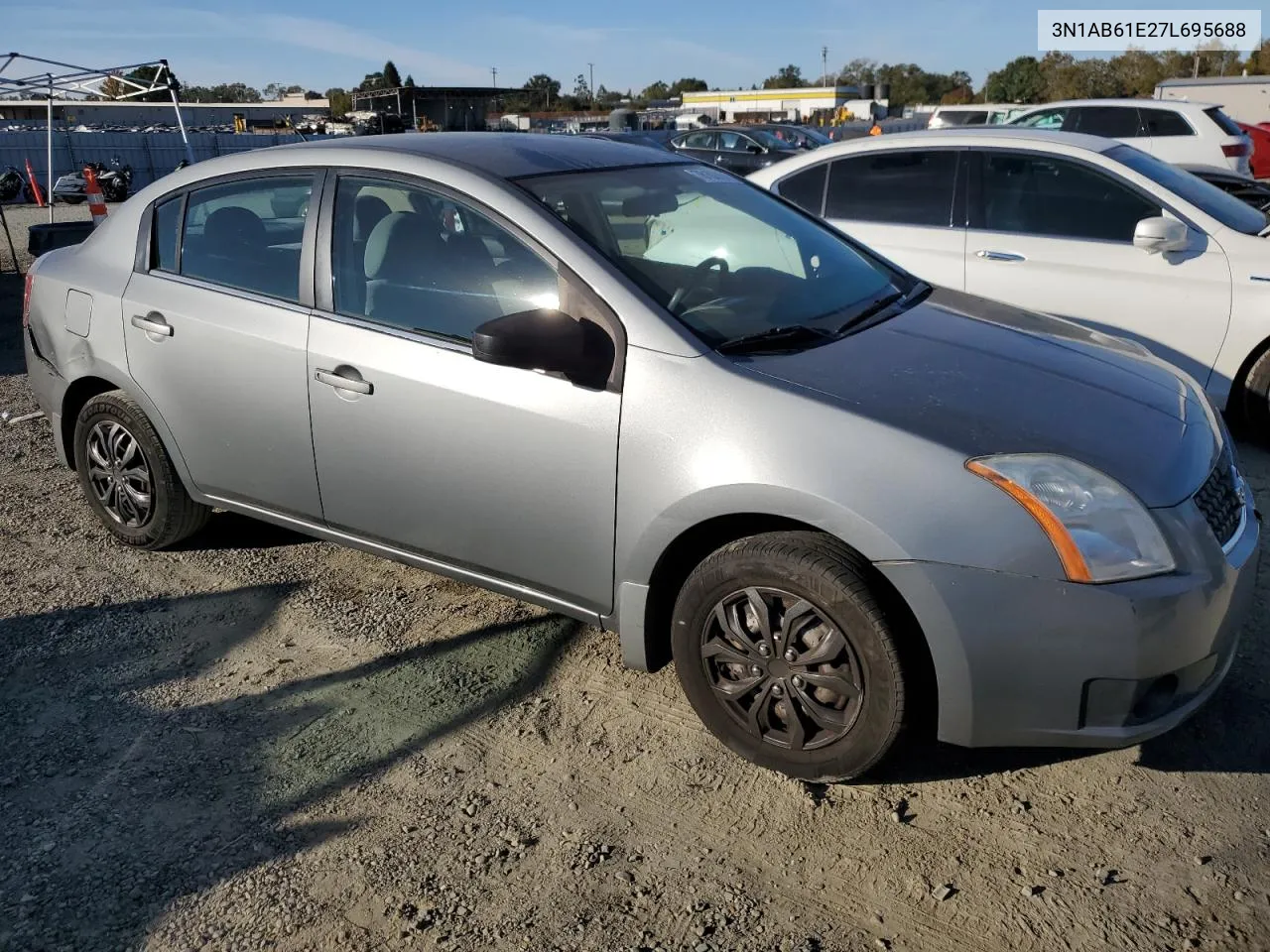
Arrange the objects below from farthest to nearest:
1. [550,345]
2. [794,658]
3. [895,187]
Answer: [895,187]
[550,345]
[794,658]

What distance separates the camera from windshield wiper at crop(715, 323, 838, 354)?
9.72 ft

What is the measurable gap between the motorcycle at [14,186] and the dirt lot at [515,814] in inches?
885

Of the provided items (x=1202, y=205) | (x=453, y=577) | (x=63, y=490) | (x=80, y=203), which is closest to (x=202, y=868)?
(x=453, y=577)

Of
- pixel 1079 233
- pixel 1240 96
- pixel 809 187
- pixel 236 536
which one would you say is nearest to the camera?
pixel 236 536

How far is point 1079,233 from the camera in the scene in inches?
223

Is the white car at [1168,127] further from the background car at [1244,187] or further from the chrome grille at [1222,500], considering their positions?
the chrome grille at [1222,500]

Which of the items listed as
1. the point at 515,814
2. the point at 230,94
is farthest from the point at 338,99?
the point at 515,814

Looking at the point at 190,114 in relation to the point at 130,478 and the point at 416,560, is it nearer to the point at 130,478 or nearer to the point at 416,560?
the point at 130,478

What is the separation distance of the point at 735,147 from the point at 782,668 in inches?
911

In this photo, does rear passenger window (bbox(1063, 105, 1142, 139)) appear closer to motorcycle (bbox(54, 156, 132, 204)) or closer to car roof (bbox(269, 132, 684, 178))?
car roof (bbox(269, 132, 684, 178))

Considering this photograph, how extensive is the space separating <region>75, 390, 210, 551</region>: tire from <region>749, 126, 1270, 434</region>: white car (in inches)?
161

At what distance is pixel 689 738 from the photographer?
10.3 ft

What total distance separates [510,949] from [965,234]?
4.85 m

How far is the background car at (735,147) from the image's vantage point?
21938mm
